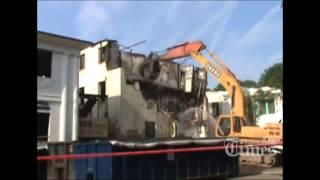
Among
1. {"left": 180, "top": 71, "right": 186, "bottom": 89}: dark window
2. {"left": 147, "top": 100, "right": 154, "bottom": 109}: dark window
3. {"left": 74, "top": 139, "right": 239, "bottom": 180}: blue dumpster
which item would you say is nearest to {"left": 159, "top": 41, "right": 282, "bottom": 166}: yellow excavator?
{"left": 180, "top": 71, "right": 186, "bottom": 89}: dark window

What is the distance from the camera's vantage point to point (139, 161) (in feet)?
37.9

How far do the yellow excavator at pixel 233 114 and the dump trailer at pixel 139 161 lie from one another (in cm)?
384

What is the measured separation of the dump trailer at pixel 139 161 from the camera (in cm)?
1131

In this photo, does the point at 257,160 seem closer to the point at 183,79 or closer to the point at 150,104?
the point at 183,79

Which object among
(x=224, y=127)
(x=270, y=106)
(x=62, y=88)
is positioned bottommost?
(x=224, y=127)

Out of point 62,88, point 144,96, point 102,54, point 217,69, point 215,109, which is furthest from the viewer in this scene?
point 215,109

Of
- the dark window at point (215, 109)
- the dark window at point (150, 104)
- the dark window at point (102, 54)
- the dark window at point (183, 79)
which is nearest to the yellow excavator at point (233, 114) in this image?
the dark window at point (183, 79)

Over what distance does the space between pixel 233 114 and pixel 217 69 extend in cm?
228

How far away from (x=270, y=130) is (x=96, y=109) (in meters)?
6.82

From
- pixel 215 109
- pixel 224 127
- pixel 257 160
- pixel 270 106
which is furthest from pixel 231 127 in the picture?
pixel 270 106

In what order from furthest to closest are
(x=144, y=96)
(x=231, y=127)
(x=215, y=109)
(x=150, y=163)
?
1. (x=215, y=109)
2. (x=144, y=96)
3. (x=231, y=127)
4. (x=150, y=163)

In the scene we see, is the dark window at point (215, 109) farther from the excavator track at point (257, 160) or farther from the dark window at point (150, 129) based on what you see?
the excavator track at point (257, 160)

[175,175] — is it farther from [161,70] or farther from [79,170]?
[161,70]
